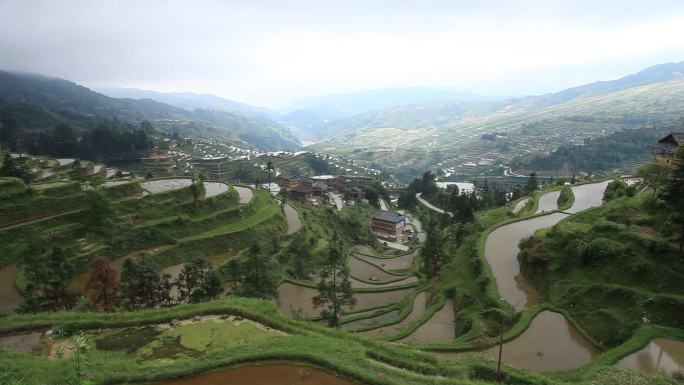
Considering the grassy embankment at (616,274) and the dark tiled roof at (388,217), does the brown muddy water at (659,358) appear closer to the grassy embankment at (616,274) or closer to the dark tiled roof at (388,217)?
the grassy embankment at (616,274)

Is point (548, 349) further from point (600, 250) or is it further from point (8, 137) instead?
point (8, 137)

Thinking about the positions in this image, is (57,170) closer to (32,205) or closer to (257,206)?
(32,205)

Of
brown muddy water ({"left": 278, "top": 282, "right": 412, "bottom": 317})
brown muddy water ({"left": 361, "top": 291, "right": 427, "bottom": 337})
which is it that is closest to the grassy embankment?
brown muddy water ({"left": 361, "top": 291, "right": 427, "bottom": 337})

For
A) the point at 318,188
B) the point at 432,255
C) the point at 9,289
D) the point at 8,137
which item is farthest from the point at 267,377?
the point at 8,137

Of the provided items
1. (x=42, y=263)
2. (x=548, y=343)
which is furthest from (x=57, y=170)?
(x=548, y=343)

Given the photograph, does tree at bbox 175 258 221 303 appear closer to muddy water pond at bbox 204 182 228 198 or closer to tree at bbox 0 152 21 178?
muddy water pond at bbox 204 182 228 198
